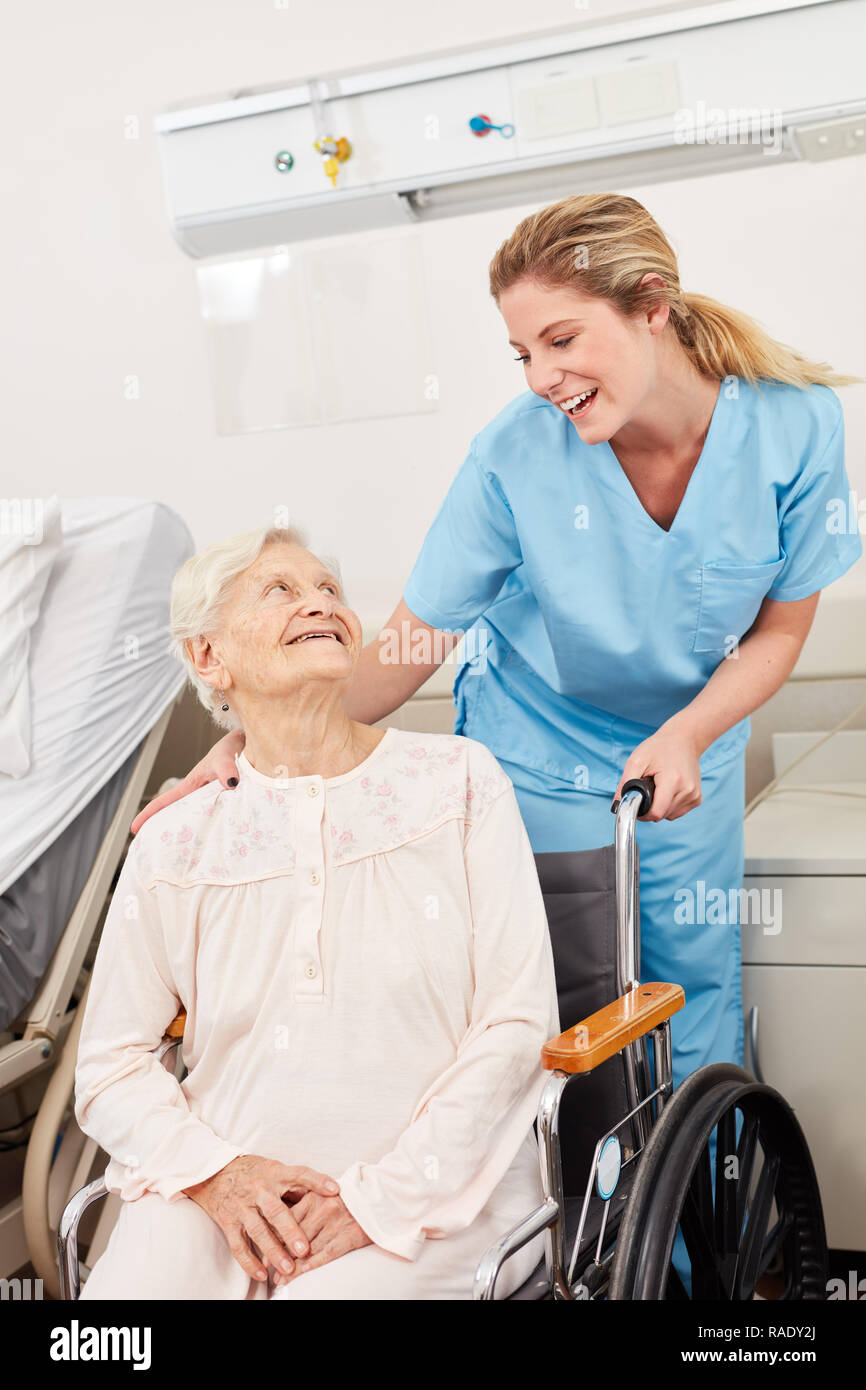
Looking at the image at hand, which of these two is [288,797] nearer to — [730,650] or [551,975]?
[551,975]

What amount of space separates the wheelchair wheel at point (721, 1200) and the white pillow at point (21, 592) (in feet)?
3.81

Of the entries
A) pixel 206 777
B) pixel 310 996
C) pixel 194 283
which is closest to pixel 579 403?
pixel 206 777

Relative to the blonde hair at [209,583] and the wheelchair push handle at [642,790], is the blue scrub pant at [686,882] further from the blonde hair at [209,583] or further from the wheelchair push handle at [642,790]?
the blonde hair at [209,583]

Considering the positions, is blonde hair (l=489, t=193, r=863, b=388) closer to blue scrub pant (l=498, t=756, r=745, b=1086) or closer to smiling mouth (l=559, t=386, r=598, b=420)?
smiling mouth (l=559, t=386, r=598, b=420)

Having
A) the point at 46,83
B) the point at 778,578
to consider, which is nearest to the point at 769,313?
the point at 778,578

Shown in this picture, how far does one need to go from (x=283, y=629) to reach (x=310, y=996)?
0.39 meters

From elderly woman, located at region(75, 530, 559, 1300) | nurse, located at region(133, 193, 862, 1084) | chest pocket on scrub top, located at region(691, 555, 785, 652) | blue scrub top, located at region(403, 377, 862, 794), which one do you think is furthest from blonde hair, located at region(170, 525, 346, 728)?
chest pocket on scrub top, located at region(691, 555, 785, 652)

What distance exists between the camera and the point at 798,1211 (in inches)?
56.3

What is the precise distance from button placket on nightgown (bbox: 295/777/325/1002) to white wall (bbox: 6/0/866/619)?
3.64 ft

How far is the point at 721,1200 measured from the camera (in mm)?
1354

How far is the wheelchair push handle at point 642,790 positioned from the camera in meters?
1.29

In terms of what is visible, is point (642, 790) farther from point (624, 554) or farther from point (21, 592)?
point (21, 592)

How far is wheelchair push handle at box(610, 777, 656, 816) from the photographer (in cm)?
129
